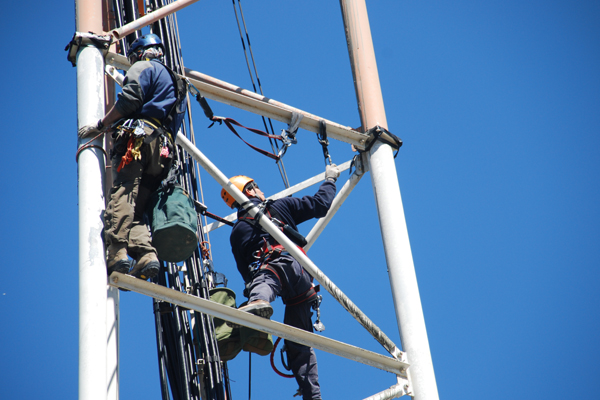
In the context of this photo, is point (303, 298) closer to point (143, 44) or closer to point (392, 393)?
point (392, 393)

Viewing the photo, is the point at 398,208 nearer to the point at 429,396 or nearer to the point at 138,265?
the point at 429,396

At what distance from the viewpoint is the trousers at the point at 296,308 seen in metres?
6.98

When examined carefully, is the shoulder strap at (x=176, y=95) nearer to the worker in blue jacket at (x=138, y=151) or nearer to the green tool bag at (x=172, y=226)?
the worker in blue jacket at (x=138, y=151)

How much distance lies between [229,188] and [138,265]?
1130 mm

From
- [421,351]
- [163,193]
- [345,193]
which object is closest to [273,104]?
[345,193]

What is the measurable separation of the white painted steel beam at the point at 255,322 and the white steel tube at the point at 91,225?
0.21 meters

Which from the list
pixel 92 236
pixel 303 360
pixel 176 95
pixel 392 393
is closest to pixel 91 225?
pixel 92 236

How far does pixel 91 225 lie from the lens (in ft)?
17.4

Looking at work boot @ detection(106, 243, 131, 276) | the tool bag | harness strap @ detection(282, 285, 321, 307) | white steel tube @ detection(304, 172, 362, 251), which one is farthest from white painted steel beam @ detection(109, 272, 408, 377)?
white steel tube @ detection(304, 172, 362, 251)

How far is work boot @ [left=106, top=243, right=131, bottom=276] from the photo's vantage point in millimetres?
5230

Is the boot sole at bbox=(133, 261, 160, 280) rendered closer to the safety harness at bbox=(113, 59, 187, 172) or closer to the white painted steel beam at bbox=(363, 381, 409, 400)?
the safety harness at bbox=(113, 59, 187, 172)

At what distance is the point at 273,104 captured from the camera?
689 centimetres

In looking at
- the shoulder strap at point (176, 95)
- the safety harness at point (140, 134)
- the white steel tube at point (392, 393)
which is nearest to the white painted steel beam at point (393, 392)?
the white steel tube at point (392, 393)

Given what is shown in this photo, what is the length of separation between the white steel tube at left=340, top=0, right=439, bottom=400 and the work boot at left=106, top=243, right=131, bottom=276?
239cm
